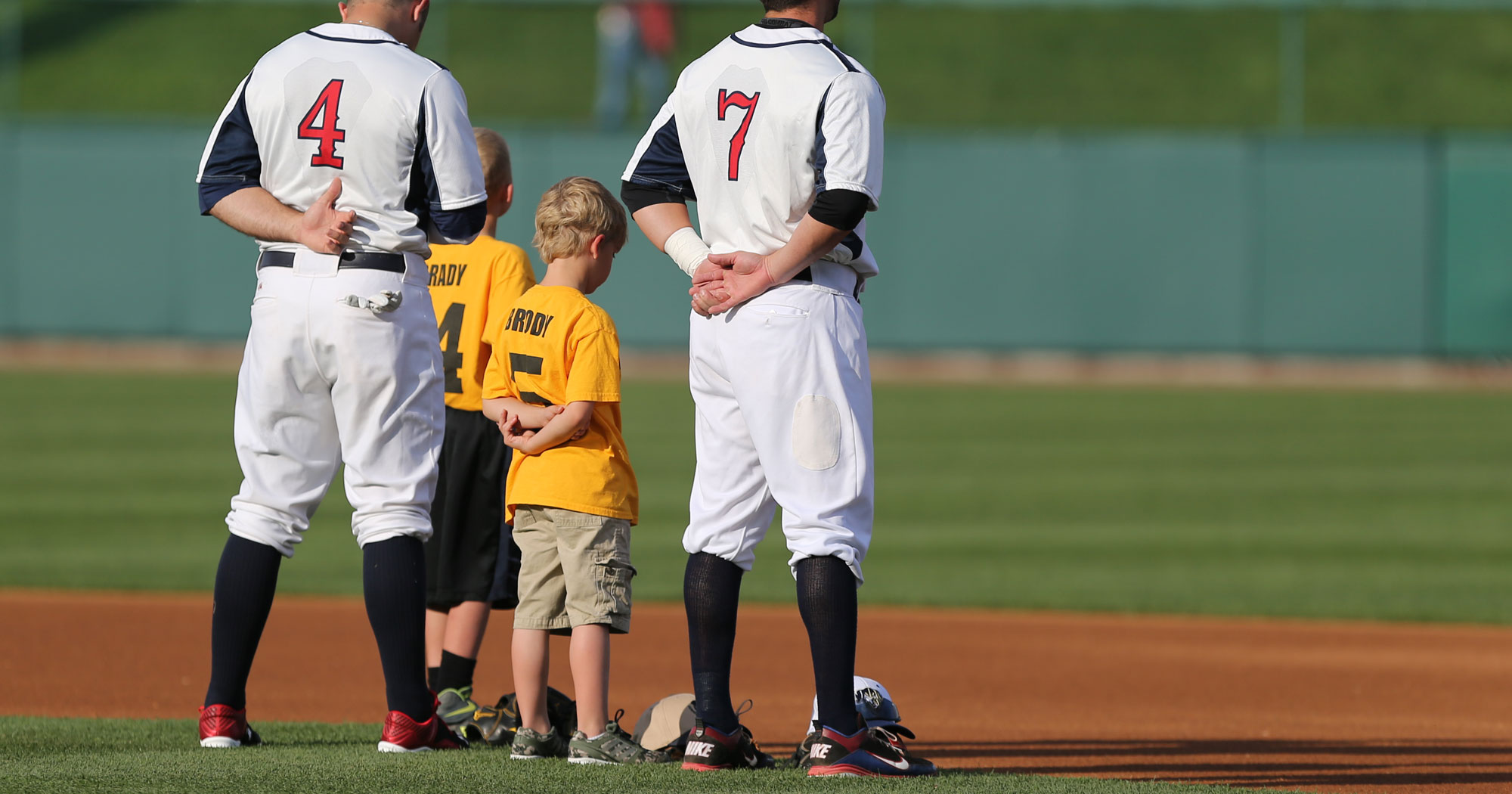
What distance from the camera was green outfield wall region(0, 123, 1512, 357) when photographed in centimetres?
2169

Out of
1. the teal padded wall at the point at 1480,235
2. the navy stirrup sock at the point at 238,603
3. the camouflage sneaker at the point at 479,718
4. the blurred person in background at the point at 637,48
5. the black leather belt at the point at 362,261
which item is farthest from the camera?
the blurred person in background at the point at 637,48

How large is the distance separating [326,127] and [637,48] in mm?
22596

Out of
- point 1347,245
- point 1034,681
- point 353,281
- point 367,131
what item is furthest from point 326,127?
point 1347,245

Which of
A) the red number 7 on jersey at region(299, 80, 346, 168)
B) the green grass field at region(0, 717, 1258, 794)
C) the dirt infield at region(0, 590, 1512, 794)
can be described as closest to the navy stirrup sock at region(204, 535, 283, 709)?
the green grass field at region(0, 717, 1258, 794)

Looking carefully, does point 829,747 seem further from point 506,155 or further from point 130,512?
point 130,512

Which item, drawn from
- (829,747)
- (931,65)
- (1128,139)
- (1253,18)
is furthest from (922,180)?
(829,747)

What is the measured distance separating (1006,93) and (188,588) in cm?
2144

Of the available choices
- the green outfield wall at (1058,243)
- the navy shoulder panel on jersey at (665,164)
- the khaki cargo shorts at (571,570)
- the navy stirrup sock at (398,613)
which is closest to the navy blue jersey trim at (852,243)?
the navy shoulder panel on jersey at (665,164)

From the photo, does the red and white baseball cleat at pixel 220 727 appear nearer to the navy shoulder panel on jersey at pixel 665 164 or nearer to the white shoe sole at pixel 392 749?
the white shoe sole at pixel 392 749

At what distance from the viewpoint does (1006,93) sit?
27.9 metres

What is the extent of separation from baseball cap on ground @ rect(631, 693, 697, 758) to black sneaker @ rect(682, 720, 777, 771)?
0.64 feet

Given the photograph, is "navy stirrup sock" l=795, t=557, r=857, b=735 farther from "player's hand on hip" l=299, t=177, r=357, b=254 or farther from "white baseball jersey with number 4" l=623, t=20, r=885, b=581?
"player's hand on hip" l=299, t=177, r=357, b=254

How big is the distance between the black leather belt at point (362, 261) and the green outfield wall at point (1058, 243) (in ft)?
57.1

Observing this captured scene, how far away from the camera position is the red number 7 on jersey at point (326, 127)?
164 inches
